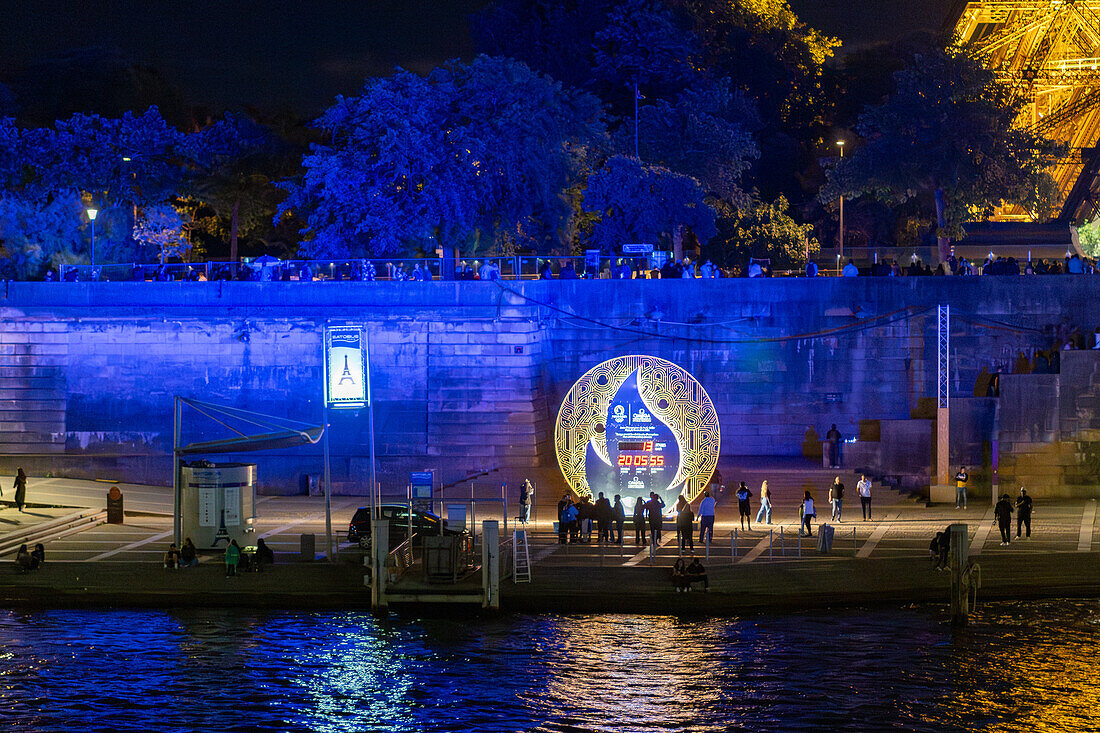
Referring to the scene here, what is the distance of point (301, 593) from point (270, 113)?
4551 centimetres

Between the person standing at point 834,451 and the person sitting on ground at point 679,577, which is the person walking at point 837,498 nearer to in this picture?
the person standing at point 834,451

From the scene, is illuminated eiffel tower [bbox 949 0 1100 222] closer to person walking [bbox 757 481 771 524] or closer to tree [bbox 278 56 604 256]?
tree [bbox 278 56 604 256]

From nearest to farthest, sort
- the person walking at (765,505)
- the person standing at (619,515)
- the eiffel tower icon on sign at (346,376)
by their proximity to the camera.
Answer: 1. the person standing at (619,515)
2. the eiffel tower icon on sign at (346,376)
3. the person walking at (765,505)

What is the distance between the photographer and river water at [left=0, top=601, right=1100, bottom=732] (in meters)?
21.5

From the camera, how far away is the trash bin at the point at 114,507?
1474 inches

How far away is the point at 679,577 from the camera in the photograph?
2762cm

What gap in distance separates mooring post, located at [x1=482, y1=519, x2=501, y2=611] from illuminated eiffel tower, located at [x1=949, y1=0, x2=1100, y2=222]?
5193 centimetres

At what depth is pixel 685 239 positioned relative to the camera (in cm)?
6253

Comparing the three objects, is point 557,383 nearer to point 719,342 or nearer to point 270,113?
point 719,342

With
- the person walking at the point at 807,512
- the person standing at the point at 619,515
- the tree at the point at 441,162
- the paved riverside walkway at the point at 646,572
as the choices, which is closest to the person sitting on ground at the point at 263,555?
the paved riverside walkway at the point at 646,572

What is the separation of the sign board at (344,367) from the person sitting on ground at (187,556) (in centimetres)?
593

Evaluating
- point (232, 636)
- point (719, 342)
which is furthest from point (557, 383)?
point (232, 636)

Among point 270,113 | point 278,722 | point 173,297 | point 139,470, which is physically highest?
point 270,113

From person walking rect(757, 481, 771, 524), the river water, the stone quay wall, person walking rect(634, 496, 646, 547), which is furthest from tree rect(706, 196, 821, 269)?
the river water
